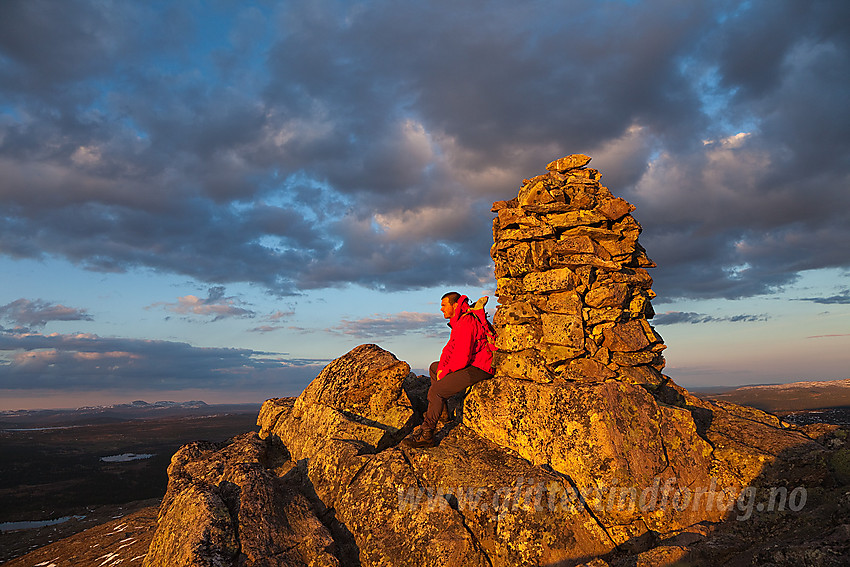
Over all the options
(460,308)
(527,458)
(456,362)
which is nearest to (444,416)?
(456,362)

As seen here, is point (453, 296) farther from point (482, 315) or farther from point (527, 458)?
point (527, 458)

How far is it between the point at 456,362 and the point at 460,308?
86.6 inches

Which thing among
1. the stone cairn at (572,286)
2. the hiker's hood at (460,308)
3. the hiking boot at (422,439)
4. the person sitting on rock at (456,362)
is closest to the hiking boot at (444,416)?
the person sitting on rock at (456,362)

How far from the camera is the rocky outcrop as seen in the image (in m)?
13.5

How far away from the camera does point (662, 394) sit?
2022 cm

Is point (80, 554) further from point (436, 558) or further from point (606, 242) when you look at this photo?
point (606, 242)

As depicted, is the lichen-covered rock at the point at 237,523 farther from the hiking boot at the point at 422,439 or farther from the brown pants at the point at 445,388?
the brown pants at the point at 445,388

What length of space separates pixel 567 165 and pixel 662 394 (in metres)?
12.5

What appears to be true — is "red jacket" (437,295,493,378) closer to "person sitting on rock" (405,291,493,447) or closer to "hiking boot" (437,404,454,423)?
"person sitting on rock" (405,291,493,447)

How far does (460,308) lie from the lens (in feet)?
60.4

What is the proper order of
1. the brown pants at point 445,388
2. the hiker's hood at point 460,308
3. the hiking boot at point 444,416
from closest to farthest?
the brown pants at point 445,388 → the hiking boot at point 444,416 → the hiker's hood at point 460,308

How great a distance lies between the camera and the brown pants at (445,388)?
1717cm

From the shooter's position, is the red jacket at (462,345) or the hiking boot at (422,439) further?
the red jacket at (462,345)

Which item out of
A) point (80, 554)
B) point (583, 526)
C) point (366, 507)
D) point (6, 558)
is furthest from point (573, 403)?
point (6, 558)
